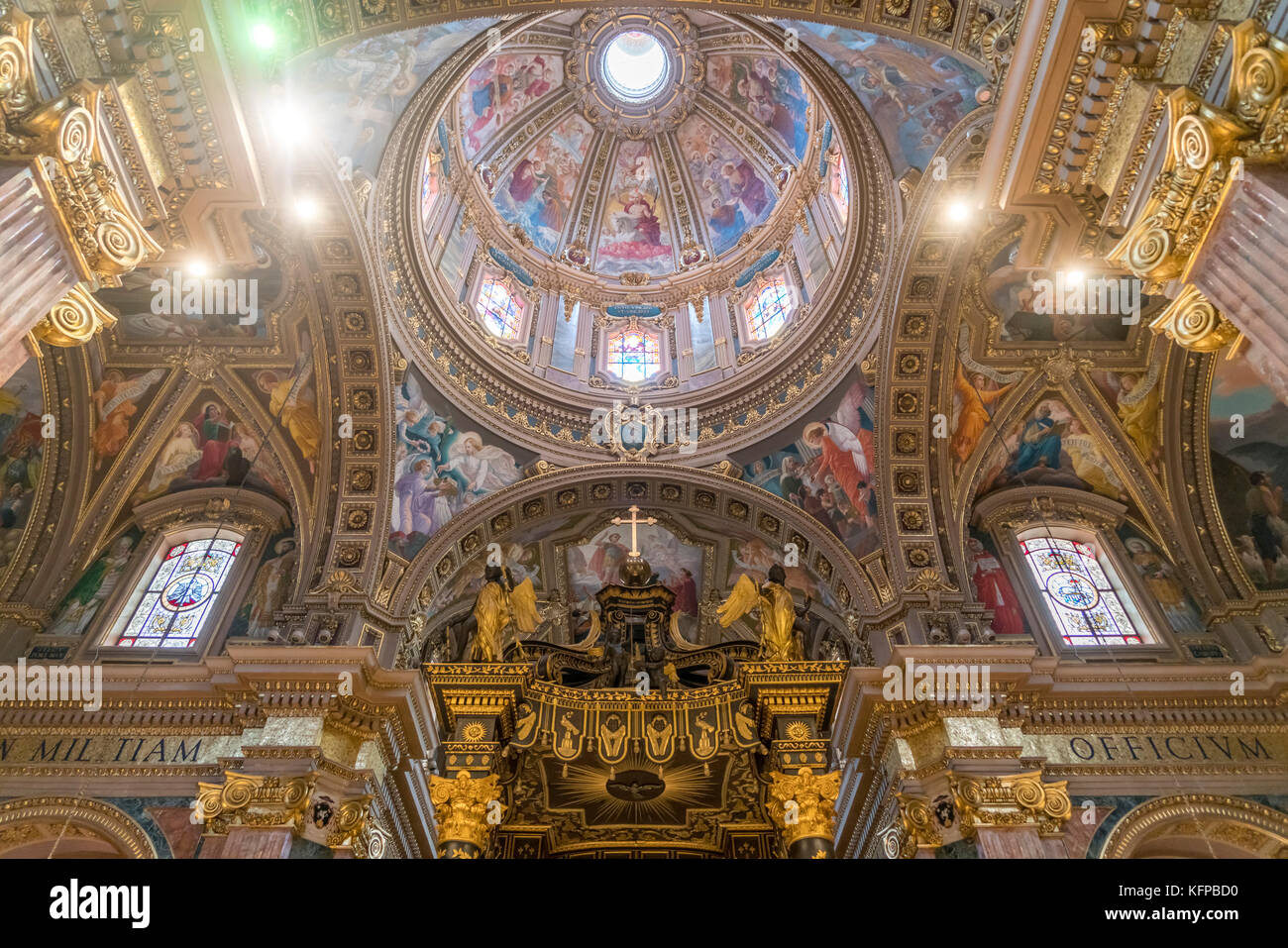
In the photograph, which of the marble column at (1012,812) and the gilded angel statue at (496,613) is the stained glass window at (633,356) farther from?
the marble column at (1012,812)

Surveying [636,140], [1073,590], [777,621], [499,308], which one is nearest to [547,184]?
[636,140]

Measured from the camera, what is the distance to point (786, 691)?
36.7ft

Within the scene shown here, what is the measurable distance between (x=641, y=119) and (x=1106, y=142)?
18.0 m

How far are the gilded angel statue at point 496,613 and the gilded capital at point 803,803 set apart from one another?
429 cm

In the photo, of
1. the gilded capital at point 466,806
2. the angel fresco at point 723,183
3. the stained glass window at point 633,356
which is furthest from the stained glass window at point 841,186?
the gilded capital at point 466,806

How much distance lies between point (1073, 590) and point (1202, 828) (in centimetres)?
414

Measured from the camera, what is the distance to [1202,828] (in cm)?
1067

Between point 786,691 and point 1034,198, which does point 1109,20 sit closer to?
point 1034,198

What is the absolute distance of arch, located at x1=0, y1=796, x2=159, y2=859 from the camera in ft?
34.3

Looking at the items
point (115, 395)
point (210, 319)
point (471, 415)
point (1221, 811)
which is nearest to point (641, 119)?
point (471, 415)

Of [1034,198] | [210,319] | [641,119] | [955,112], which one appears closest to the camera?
[1034,198]

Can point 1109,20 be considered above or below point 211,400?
below

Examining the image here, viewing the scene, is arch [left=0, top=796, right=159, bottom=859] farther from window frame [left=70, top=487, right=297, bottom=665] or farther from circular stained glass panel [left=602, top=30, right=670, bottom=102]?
circular stained glass panel [left=602, top=30, right=670, bottom=102]

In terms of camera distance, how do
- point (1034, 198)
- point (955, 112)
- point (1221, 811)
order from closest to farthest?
point (1034, 198) < point (1221, 811) < point (955, 112)
